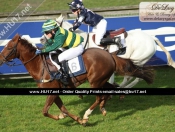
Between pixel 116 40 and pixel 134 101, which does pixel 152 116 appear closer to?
pixel 134 101

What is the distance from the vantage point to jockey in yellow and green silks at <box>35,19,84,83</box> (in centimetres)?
666

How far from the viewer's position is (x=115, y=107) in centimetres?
790

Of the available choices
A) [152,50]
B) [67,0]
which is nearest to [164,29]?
[152,50]

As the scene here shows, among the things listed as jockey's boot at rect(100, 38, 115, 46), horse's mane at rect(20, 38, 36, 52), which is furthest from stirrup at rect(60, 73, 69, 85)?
jockey's boot at rect(100, 38, 115, 46)

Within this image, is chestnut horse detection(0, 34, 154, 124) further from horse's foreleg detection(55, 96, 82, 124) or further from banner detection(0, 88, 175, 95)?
banner detection(0, 88, 175, 95)

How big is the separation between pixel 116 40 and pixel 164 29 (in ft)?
7.57

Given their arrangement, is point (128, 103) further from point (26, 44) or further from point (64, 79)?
point (26, 44)

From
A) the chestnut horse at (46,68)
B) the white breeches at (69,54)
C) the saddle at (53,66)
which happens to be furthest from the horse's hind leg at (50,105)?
the white breeches at (69,54)

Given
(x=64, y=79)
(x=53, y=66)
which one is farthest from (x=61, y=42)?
(x=64, y=79)

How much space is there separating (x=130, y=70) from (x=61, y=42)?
67.5 inches

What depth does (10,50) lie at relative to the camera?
6.95 m

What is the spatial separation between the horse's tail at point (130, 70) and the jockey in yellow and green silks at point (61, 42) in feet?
2.78

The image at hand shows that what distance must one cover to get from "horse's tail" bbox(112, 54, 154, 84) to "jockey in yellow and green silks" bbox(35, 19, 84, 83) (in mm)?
849

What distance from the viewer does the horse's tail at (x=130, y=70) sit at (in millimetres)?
7297
